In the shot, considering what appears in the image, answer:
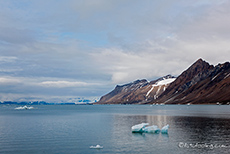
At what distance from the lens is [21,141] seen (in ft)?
153

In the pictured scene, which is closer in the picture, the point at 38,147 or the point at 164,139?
the point at 38,147

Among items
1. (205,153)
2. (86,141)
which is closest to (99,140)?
(86,141)

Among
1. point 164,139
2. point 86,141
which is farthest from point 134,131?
point 86,141

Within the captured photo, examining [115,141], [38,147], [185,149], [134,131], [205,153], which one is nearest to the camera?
[205,153]

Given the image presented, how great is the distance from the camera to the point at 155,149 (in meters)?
38.4

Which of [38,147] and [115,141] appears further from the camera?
[115,141]

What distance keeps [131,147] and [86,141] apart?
33.0ft

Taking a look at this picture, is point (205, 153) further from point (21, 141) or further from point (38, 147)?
point (21, 141)

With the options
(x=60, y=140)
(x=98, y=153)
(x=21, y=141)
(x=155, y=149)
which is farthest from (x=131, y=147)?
(x=21, y=141)

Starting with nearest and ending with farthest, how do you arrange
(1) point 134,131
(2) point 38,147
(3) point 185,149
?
(3) point 185,149 < (2) point 38,147 < (1) point 134,131

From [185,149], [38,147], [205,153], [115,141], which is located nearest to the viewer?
[205,153]

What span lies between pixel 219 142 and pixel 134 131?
1878cm

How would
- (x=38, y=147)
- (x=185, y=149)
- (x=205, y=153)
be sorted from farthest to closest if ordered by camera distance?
(x=38, y=147)
(x=185, y=149)
(x=205, y=153)

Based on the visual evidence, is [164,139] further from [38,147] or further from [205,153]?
[38,147]
